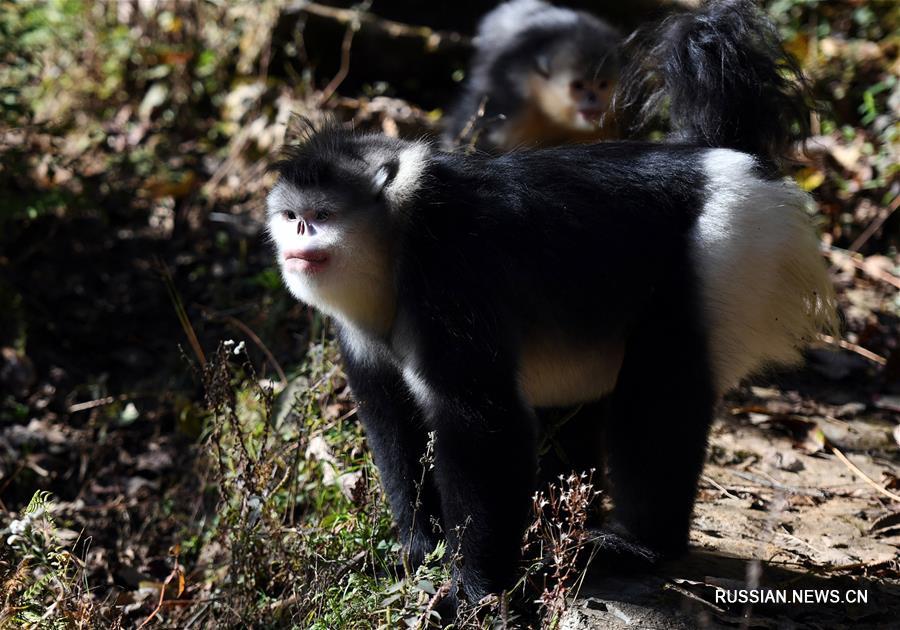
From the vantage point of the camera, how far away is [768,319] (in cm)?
405

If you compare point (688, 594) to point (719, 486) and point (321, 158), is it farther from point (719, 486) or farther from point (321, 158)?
point (321, 158)

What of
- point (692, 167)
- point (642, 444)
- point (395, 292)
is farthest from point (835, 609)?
point (395, 292)

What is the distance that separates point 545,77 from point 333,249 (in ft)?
16.4

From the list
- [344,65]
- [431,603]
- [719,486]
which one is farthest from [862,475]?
[344,65]

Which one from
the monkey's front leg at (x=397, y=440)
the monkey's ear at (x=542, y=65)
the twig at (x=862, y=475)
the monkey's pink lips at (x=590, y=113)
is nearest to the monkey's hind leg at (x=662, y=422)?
the monkey's front leg at (x=397, y=440)

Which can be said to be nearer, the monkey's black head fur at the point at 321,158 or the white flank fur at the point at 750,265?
the monkey's black head fur at the point at 321,158

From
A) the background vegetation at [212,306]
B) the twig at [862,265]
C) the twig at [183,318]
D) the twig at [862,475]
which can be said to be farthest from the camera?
the twig at [862,265]

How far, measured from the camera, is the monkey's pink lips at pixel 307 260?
142 inches

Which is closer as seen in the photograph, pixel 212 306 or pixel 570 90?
pixel 212 306

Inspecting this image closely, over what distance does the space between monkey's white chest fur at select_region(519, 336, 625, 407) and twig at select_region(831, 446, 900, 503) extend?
174 centimetres

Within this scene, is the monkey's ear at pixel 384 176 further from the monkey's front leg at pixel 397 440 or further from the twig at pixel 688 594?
the twig at pixel 688 594

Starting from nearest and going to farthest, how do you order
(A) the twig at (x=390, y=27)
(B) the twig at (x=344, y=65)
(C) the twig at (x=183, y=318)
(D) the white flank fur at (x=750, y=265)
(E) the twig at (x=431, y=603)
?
(E) the twig at (x=431, y=603) < (D) the white flank fur at (x=750, y=265) < (C) the twig at (x=183, y=318) < (B) the twig at (x=344, y=65) < (A) the twig at (x=390, y=27)

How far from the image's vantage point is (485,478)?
11.6 feet

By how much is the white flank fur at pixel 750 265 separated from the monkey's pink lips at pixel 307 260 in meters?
1.47
